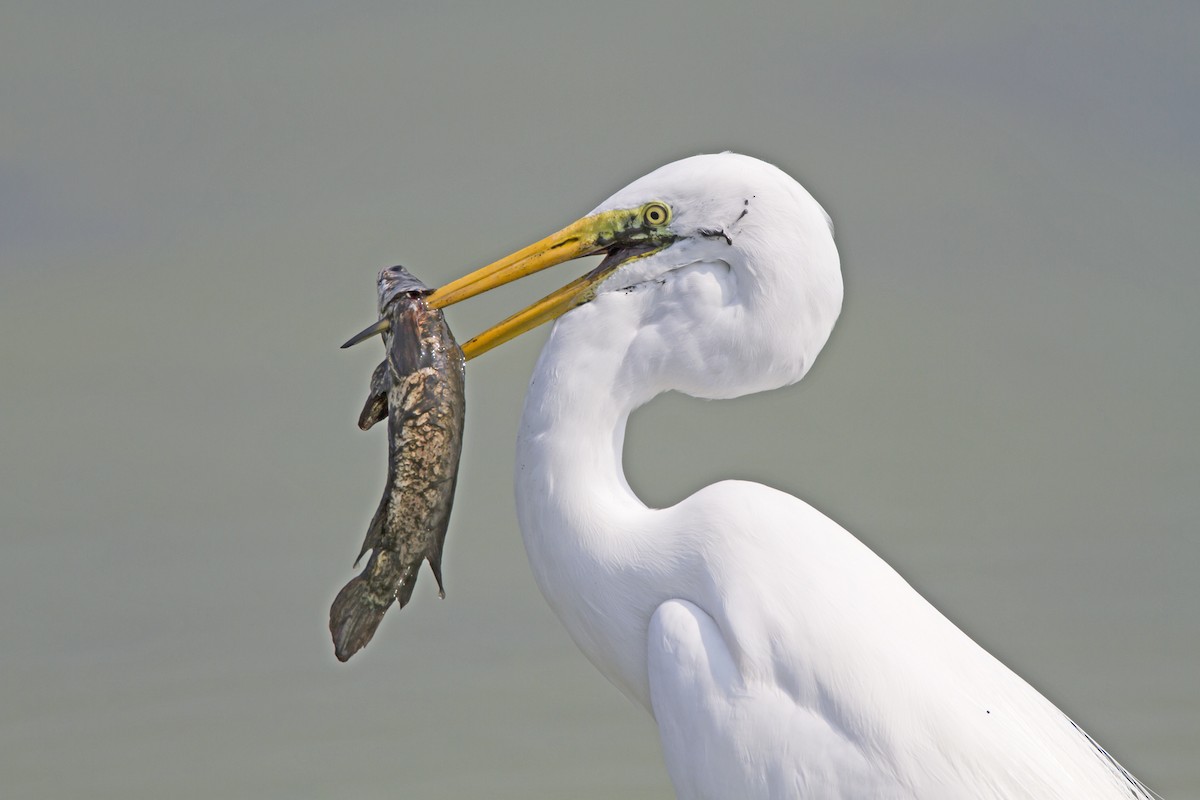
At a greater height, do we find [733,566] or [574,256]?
[574,256]

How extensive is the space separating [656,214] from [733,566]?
71cm

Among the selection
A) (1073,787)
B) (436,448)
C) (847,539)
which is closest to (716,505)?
(847,539)

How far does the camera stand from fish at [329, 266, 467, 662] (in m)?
3.77

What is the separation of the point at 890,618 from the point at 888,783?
1.06 feet

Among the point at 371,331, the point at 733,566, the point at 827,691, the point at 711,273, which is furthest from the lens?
the point at 371,331

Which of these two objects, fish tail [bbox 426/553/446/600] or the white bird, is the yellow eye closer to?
the white bird

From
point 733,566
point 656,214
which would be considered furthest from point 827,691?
point 656,214

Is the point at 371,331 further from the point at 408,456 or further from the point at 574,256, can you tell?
the point at 574,256

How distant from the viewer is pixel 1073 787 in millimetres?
3613

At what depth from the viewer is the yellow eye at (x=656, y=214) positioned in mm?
3816

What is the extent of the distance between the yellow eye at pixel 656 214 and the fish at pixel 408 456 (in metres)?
0.46

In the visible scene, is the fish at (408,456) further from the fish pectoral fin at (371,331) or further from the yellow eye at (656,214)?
the yellow eye at (656,214)

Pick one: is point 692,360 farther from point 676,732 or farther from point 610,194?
point 676,732

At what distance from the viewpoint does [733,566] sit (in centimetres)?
370
